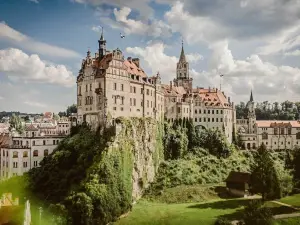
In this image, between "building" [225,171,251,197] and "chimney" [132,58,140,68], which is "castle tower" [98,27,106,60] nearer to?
"chimney" [132,58,140,68]

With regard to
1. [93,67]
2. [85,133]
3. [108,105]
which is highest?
[93,67]

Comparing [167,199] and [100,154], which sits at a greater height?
[100,154]

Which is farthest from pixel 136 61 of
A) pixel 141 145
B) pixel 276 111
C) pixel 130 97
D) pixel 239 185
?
pixel 276 111

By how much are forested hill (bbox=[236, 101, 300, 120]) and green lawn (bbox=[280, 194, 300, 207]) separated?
58325 mm

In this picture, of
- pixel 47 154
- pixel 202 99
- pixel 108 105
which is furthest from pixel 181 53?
pixel 47 154

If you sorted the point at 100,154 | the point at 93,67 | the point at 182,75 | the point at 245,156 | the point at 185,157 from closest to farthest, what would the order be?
the point at 100,154
the point at 93,67
the point at 185,157
the point at 245,156
the point at 182,75

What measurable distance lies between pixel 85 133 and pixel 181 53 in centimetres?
3646

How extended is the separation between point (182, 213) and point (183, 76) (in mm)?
42049

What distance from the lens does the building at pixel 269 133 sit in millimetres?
81812

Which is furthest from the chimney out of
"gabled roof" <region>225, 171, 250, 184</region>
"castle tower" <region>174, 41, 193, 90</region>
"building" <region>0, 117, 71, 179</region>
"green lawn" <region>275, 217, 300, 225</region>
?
"green lawn" <region>275, 217, 300, 225</region>

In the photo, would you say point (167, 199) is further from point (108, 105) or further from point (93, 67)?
point (93, 67)

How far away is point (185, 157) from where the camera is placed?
220 ft

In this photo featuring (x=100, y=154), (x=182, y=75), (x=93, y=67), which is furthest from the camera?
(x=182, y=75)

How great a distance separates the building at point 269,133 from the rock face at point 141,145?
1074 inches
